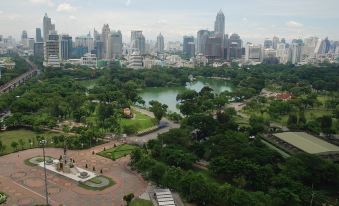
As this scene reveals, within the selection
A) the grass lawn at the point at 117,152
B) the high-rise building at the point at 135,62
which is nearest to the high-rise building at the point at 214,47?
the high-rise building at the point at 135,62

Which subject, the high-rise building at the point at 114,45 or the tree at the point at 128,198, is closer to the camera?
the tree at the point at 128,198

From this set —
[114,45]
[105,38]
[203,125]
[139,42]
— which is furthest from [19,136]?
[139,42]

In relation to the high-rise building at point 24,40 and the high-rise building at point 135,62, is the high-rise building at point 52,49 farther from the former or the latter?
the high-rise building at point 24,40

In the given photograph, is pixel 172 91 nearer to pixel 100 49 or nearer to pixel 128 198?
pixel 128 198

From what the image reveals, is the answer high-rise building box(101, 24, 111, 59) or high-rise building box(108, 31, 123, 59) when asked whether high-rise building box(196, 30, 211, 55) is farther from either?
high-rise building box(101, 24, 111, 59)

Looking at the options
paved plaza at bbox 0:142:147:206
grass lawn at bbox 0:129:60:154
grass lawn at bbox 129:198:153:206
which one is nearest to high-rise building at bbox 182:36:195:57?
grass lawn at bbox 0:129:60:154

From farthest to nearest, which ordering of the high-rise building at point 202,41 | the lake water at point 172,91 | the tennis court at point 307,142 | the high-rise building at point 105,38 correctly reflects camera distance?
the high-rise building at point 202,41 < the high-rise building at point 105,38 < the lake water at point 172,91 < the tennis court at point 307,142

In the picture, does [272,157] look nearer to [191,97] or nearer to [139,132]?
[139,132]
